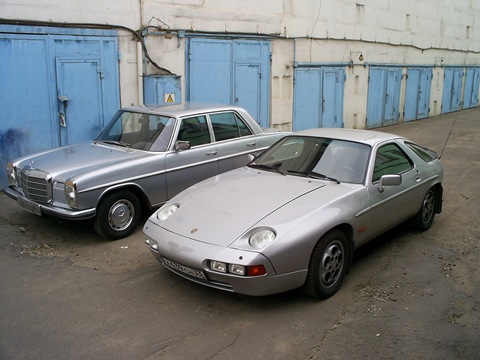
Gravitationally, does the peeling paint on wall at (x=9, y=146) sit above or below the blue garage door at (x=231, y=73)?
below

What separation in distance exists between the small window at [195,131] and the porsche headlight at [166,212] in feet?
6.24

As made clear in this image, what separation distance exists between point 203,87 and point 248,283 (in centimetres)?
784

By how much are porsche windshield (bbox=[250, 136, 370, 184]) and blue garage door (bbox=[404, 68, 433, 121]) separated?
48.9 ft

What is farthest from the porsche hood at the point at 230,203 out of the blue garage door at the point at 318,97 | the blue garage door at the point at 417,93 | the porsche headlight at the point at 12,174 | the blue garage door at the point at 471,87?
the blue garage door at the point at 471,87

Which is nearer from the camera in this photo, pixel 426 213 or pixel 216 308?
pixel 216 308

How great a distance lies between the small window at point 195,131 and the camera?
6957 millimetres

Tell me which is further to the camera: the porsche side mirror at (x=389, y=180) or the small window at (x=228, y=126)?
the small window at (x=228, y=126)

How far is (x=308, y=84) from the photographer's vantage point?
14406mm

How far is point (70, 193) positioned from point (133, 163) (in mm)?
882

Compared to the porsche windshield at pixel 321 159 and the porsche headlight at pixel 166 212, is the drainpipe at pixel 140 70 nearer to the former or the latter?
the porsche windshield at pixel 321 159

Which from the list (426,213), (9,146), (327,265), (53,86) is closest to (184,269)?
(327,265)

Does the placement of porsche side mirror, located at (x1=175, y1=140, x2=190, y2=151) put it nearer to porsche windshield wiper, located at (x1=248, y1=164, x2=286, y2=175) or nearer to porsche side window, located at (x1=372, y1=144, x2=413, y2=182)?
porsche windshield wiper, located at (x1=248, y1=164, x2=286, y2=175)

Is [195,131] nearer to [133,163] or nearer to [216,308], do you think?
[133,163]

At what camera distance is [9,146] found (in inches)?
335
